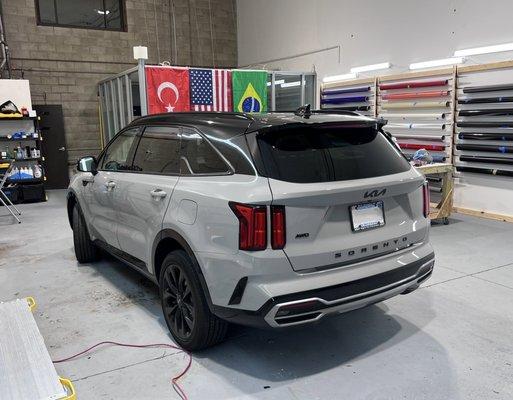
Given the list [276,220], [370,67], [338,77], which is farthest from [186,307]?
[338,77]

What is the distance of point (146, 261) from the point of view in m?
3.11

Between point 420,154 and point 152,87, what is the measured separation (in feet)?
14.0

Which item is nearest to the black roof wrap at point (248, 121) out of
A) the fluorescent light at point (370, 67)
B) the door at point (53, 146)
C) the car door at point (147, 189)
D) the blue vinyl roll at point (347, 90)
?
the car door at point (147, 189)

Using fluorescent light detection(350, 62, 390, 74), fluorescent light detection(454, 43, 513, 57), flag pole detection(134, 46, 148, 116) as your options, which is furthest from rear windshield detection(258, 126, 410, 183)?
fluorescent light detection(350, 62, 390, 74)

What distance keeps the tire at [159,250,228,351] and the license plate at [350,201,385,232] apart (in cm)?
95

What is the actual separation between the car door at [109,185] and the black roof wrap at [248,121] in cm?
79

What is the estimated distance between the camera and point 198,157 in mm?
2709

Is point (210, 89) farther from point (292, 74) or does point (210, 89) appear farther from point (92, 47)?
point (92, 47)

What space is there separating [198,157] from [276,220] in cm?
80

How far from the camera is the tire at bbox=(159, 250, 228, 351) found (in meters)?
2.54

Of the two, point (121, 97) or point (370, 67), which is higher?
point (370, 67)

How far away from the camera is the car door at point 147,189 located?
9.35ft

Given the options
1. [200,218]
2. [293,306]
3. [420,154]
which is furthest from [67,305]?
[420,154]

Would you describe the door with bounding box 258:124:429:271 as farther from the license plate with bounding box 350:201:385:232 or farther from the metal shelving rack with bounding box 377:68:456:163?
the metal shelving rack with bounding box 377:68:456:163
